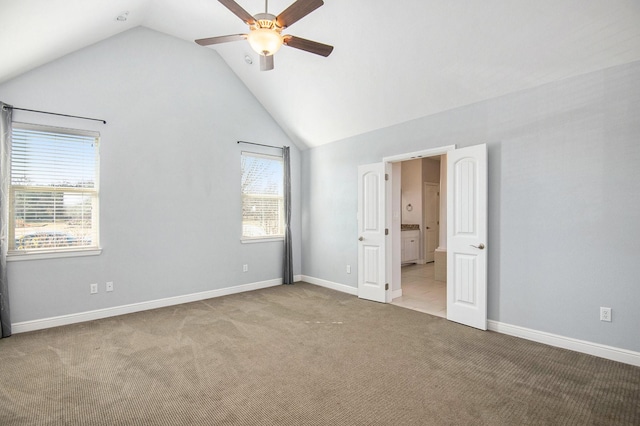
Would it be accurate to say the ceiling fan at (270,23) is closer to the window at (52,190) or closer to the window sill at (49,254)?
the window at (52,190)

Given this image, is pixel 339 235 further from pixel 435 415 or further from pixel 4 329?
pixel 4 329

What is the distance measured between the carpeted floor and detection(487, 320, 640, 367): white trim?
91 millimetres

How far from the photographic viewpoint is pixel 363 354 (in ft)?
9.82

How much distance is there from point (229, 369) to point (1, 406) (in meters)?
1.55

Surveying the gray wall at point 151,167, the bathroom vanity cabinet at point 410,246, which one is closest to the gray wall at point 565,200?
the gray wall at point 151,167

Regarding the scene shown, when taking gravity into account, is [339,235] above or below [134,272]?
above

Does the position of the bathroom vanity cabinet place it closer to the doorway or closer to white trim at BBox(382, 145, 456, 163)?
the doorway

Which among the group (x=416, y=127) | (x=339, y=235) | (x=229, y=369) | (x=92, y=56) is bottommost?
(x=229, y=369)


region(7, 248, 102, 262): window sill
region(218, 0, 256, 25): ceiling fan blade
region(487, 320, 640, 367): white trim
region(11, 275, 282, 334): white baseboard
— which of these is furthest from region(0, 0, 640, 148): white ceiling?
region(11, 275, 282, 334): white baseboard

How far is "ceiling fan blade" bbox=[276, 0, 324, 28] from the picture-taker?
228cm

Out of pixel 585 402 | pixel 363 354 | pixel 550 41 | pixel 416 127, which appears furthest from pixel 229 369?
pixel 550 41

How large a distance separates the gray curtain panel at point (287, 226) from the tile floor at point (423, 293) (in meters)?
2.06

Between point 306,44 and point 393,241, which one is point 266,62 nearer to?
point 306,44

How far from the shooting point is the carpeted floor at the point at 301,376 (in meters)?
2.09
